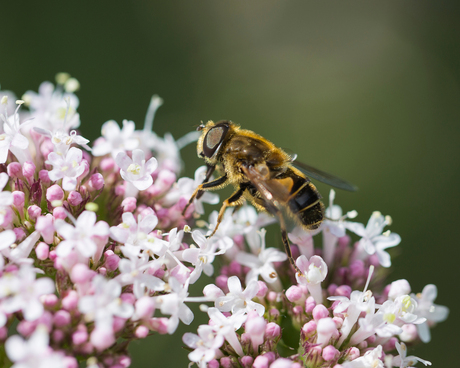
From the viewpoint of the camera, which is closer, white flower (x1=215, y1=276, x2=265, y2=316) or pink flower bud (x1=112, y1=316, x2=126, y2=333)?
pink flower bud (x1=112, y1=316, x2=126, y2=333)

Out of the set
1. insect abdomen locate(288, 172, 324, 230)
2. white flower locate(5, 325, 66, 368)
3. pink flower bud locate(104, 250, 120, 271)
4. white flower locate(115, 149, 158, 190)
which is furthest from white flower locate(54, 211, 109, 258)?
insect abdomen locate(288, 172, 324, 230)

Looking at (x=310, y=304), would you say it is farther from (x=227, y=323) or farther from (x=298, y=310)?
(x=227, y=323)

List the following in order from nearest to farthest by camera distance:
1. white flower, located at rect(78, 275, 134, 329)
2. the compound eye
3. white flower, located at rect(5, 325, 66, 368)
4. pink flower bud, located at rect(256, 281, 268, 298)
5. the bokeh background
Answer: white flower, located at rect(5, 325, 66, 368)
white flower, located at rect(78, 275, 134, 329)
pink flower bud, located at rect(256, 281, 268, 298)
the compound eye
the bokeh background

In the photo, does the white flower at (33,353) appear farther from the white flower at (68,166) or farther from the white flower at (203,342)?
the white flower at (68,166)

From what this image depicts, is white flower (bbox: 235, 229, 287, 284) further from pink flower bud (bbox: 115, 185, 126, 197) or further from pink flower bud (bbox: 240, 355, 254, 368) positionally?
pink flower bud (bbox: 115, 185, 126, 197)

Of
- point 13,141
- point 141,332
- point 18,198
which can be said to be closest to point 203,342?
point 141,332

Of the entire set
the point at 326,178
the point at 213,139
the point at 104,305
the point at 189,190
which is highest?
the point at 326,178
